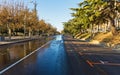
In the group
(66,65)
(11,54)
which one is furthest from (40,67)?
(11,54)

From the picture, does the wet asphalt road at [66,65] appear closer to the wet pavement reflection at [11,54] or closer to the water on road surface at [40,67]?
the water on road surface at [40,67]

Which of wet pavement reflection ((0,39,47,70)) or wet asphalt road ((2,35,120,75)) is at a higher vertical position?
wet pavement reflection ((0,39,47,70))

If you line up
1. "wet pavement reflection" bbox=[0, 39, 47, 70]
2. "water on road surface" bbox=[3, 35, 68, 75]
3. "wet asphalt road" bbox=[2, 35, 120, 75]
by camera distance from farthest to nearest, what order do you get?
"wet pavement reflection" bbox=[0, 39, 47, 70], "wet asphalt road" bbox=[2, 35, 120, 75], "water on road surface" bbox=[3, 35, 68, 75]

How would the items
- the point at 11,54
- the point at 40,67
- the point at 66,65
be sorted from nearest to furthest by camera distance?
the point at 40,67
the point at 66,65
the point at 11,54

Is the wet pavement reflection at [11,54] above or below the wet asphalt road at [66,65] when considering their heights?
above

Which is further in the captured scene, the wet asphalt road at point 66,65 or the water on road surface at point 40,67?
the wet asphalt road at point 66,65

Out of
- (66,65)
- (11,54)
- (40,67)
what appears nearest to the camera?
(40,67)

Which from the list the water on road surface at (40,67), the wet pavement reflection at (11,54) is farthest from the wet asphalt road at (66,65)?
the wet pavement reflection at (11,54)

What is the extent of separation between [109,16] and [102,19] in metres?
2.03

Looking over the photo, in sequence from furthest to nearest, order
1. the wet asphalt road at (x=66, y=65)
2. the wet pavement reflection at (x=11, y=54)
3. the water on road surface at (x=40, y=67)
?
the wet pavement reflection at (x=11, y=54) → the wet asphalt road at (x=66, y=65) → the water on road surface at (x=40, y=67)

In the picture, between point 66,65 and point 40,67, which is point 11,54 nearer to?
point 66,65

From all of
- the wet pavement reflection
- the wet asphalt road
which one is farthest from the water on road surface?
the wet pavement reflection

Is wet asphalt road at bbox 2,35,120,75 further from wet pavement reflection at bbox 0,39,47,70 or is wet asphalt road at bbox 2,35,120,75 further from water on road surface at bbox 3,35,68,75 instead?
wet pavement reflection at bbox 0,39,47,70

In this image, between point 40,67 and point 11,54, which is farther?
Result: point 11,54
